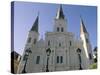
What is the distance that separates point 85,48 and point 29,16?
110 centimetres

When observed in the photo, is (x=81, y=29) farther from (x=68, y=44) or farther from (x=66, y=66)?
(x=66, y=66)

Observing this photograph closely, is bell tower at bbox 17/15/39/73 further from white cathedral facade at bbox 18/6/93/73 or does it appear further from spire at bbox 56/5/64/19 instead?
Result: spire at bbox 56/5/64/19

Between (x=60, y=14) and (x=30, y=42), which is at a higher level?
(x=60, y=14)

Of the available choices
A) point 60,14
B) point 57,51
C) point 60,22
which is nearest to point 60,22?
point 60,22

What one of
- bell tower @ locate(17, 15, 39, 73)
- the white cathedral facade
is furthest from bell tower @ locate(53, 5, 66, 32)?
bell tower @ locate(17, 15, 39, 73)

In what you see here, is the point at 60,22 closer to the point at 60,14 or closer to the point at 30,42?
the point at 60,14

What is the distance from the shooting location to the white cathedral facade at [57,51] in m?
3.58

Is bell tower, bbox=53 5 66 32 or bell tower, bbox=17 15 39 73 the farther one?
bell tower, bbox=53 5 66 32

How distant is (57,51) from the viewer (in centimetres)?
378

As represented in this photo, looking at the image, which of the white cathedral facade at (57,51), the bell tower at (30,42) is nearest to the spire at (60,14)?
the white cathedral facade at (57,51)

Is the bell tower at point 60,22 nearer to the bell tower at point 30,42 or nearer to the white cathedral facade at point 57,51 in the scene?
the white cathedral facade at point 57,51

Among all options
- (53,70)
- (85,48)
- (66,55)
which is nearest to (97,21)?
(85,48)

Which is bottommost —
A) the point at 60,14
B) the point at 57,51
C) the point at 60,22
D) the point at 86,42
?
the point at 57,51

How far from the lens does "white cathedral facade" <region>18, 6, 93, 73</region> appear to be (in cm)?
358
